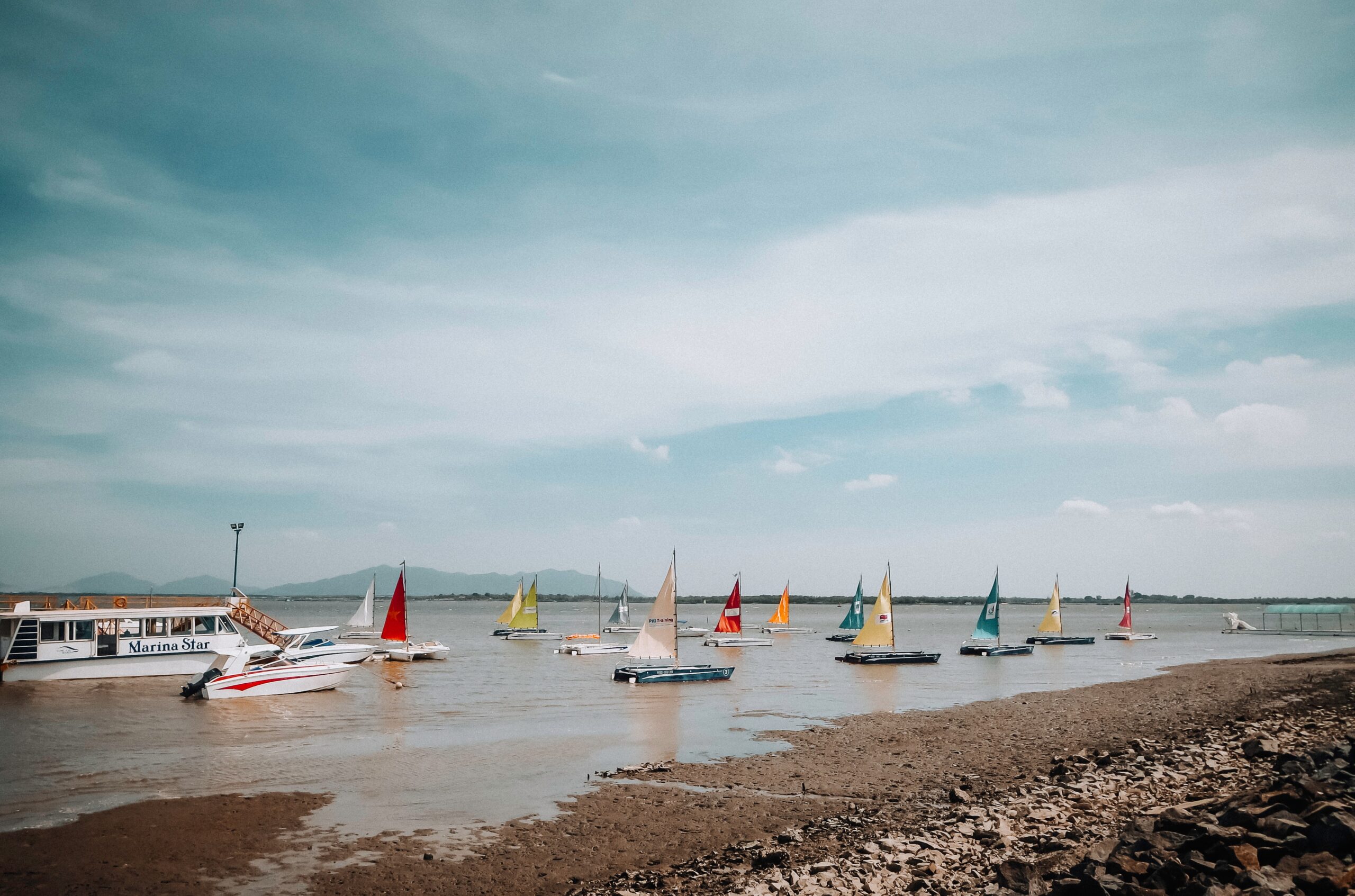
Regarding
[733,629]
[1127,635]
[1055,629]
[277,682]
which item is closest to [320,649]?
[277,682]

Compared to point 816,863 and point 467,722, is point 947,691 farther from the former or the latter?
point 816,863

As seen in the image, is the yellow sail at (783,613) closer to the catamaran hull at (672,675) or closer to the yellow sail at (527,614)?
the yellow sail at (527,614)

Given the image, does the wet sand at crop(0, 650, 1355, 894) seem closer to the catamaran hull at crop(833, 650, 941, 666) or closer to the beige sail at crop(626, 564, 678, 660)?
the beige sail at crop(626, 564, 678, 660)

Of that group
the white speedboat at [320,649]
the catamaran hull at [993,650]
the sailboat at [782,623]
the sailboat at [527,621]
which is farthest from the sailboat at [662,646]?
the sailboat at [782,623]

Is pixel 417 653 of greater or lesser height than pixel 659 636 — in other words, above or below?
below

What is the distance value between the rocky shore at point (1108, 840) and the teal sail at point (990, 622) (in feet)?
149

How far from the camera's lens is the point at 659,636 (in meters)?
41.8

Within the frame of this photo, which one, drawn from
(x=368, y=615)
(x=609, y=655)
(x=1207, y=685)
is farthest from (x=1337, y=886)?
(x=368, y=615)

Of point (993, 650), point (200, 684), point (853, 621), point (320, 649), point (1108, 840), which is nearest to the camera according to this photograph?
point (1108, 840)

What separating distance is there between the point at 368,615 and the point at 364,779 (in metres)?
53.0

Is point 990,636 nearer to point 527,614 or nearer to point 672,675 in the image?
point 672,675

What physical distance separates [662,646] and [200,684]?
67.2 feet

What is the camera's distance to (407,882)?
41.1 feet

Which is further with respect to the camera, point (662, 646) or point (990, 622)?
point (990, 622)
